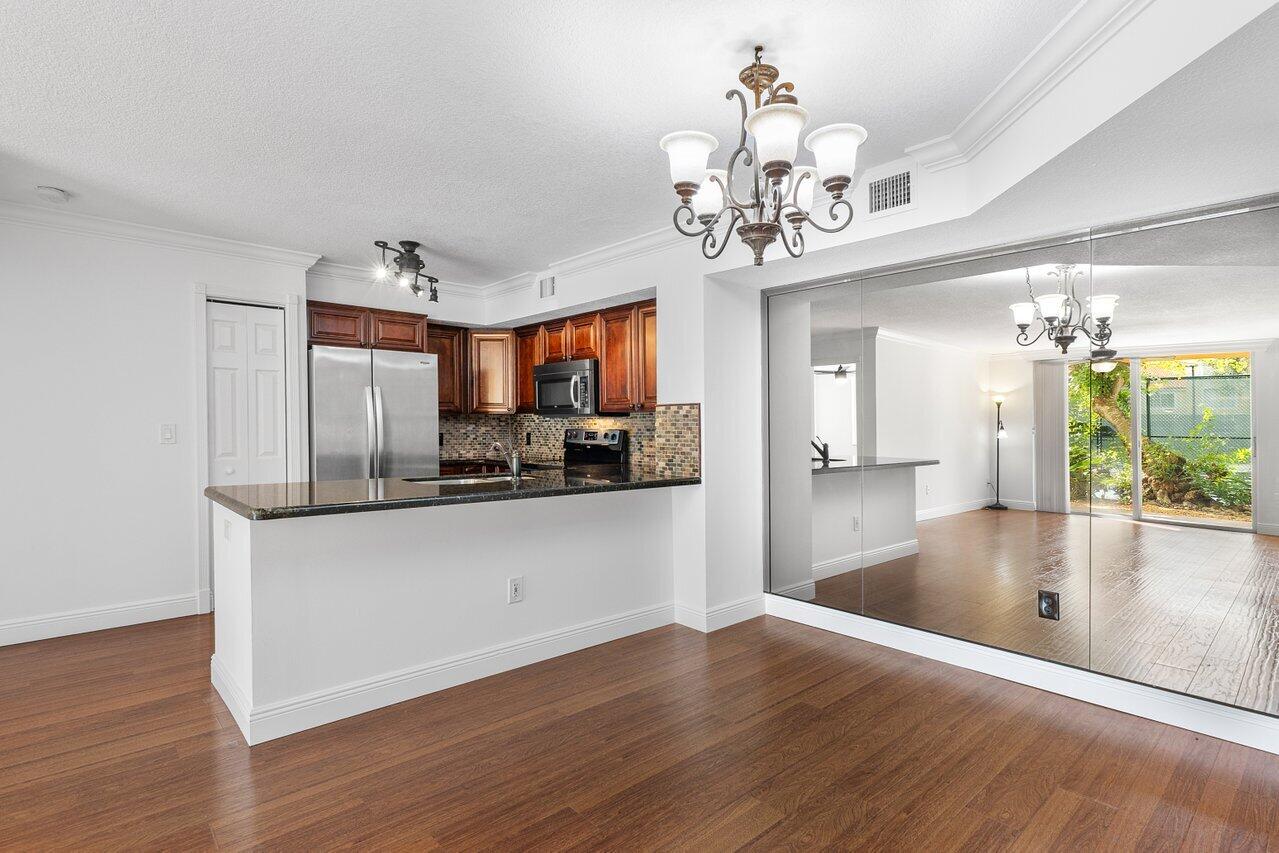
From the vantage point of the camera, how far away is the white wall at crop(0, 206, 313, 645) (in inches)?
145

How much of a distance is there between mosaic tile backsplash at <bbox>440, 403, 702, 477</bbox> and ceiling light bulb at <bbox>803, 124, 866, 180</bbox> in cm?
213

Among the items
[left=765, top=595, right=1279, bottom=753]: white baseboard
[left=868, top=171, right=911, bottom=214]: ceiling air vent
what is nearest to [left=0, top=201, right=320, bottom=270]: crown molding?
[left=868, top=171, right=911, bottom=214]: ceiling air vent

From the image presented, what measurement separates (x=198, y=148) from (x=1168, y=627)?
15.1 ft

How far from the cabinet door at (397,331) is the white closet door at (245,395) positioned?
712mm

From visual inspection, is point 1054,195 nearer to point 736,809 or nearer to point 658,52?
point 658,52

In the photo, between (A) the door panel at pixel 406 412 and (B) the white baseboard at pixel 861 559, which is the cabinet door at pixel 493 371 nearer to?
(A) the door panel at pixel 406 412

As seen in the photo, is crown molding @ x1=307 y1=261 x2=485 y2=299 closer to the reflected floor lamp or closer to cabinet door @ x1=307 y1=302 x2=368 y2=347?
cabinet door @ x1=307 y1=302 x2=368 y2=347

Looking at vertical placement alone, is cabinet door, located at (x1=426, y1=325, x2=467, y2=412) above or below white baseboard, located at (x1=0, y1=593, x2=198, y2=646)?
above

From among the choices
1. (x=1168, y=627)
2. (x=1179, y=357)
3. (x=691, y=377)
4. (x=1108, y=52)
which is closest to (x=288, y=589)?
(x=691, y=377)

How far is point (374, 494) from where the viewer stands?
2820 mm

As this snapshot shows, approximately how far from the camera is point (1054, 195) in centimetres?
249

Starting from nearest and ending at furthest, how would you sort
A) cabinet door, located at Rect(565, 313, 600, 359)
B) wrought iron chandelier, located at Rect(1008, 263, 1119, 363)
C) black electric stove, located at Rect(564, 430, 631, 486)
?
1. wrought iron chandelier, located at Rect(1008, 263, 1119, 363)
2. cabinet door, located at Rect(565, 313, 600, 359)
3. black electric stove, located at Rect(564, 430, 631, 486)

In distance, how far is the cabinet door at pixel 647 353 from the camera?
4551mm

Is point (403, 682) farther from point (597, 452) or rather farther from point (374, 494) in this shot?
point (597, 452)
